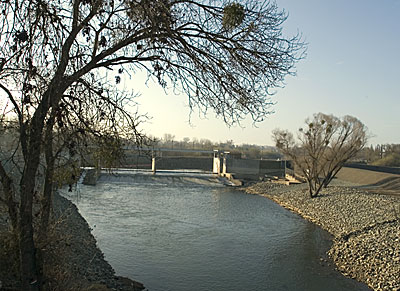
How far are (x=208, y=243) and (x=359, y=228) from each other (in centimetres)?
594

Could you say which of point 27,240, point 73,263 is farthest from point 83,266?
point 27,240

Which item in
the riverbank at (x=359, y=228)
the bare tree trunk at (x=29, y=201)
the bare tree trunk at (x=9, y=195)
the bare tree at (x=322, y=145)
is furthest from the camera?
the bare tree at (x=322, y=145)

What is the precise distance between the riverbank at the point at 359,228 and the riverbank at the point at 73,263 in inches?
225

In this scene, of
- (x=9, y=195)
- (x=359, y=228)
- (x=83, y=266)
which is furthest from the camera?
(x=359, y=228)

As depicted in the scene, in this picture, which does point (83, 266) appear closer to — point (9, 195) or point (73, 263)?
point (73, 263)

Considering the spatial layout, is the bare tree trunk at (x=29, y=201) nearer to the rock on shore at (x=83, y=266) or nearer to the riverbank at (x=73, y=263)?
the riverbank at (x=73, y=263)

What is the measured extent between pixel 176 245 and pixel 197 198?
36.7 ft

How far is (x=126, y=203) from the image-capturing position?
60.7 ft

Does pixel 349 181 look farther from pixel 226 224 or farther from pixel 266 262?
pixel 266 262

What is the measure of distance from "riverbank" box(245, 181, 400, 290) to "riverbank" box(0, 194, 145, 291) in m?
5.70

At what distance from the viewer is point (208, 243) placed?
11.5m

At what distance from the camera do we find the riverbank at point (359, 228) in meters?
9.32

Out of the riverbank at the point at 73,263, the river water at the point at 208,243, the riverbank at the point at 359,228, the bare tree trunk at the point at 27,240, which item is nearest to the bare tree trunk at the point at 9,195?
the bare tree trunk at the point at 27,240

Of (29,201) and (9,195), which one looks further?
(9,195)
